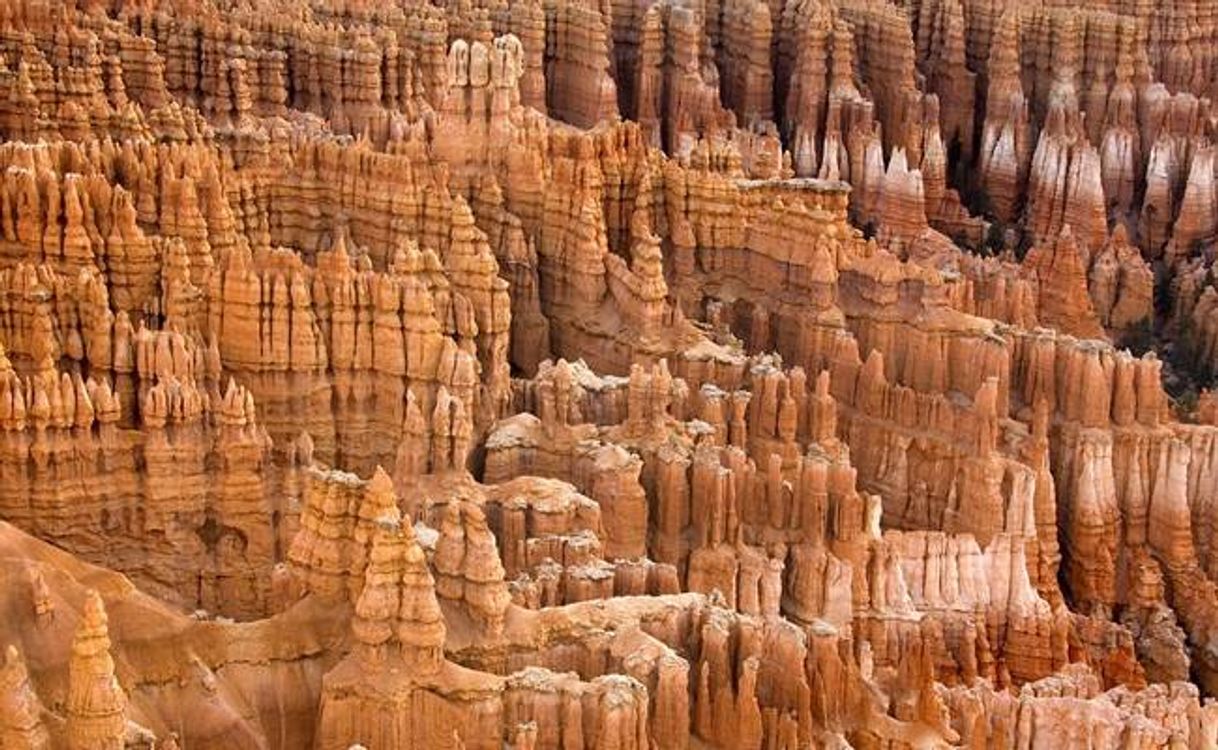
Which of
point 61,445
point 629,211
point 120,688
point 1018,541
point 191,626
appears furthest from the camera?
point 629,211

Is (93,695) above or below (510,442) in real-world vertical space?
above

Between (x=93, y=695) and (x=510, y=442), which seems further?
(x=510, y=442)

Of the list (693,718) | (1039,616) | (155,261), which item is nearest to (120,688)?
(693,718)

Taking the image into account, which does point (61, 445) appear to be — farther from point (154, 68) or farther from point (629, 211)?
point (154, 68)

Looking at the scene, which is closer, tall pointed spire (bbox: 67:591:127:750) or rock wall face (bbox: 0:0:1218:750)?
tall pointed spire (bbox: 67:591:127:750)

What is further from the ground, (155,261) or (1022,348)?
(155,261)

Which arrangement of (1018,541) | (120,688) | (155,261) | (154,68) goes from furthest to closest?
1. (154,68)
2. (1018,541)
3. (155,261)
4. (120,688)

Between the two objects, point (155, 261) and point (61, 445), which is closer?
point (61, 445)

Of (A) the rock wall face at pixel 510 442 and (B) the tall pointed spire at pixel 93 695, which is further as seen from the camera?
(A) the rock wall face at pixel 510 442
